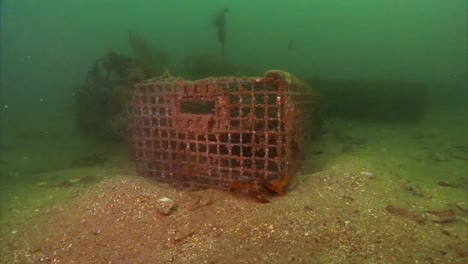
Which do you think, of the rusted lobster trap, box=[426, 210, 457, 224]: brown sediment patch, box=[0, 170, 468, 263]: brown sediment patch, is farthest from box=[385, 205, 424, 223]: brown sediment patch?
the rusted lobster trap

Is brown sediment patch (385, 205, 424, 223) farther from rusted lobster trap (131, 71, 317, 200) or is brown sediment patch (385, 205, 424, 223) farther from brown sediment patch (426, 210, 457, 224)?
rusted lobster trap (131, 71, 317, 200)

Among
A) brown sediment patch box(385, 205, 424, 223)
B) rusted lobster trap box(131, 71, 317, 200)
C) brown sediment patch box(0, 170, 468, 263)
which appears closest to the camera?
brown sediment patch box(0, 170, 468, 263)

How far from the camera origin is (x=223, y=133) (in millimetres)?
4918

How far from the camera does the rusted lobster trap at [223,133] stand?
4660mm

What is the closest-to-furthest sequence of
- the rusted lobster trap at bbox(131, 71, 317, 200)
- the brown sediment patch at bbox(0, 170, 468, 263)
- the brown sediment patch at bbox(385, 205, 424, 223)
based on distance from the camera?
the brown sediment patch at bbox(0, 170, 468, 263) < the brown sediment patch at bbox(385, 205, 424, 223) < the rusted lobster trap at bbox(131, 71, 317, 200)

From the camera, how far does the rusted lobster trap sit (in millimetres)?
4660

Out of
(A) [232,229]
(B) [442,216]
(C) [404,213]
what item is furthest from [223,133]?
(B) [442,216]

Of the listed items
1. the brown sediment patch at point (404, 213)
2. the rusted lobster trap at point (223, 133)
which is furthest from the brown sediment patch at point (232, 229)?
the rusted lobster trap at point (223, 133)

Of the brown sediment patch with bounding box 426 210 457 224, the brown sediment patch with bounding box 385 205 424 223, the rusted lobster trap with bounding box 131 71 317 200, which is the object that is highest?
the rusted lobster trap with bounding box 131 71 317 200

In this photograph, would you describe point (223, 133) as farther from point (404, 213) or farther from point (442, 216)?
point (442, 216)

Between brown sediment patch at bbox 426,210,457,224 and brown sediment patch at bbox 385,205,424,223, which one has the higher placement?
brown sediment patch at bbox 385,205,424,223

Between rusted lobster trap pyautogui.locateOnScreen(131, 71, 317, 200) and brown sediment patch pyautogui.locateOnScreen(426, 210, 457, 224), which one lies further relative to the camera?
rusted lobster trap pyautogui.locateOnScreen(131, 71, 317, 200)

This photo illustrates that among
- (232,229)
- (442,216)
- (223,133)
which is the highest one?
(223,133)

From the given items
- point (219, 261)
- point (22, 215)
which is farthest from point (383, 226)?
point (22, 215)
